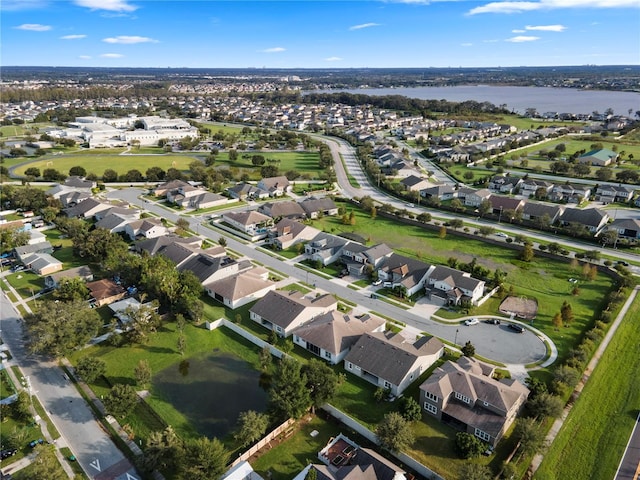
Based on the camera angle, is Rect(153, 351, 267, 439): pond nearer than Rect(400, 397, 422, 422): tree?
No

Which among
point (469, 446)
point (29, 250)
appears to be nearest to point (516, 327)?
point (469, 446)

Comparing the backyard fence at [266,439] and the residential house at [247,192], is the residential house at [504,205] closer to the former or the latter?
the residential house at [247,192]

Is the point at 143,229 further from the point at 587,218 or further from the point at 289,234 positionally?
the point at 587,218

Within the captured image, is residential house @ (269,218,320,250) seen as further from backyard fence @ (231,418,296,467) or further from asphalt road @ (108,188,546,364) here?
backyard fence @ (231,418,296,467)

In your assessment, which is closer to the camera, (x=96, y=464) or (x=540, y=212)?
(x=96, y=464)

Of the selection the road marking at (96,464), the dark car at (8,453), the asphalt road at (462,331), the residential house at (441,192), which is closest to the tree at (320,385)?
the road marking at (96,464)

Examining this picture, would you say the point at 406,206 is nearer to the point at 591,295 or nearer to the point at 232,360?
the point at 591,295

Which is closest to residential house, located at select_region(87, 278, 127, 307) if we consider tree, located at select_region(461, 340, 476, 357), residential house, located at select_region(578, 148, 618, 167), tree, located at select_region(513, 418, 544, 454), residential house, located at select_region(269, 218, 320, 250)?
residential house, located at select_region(269, 218, 320, 250)
